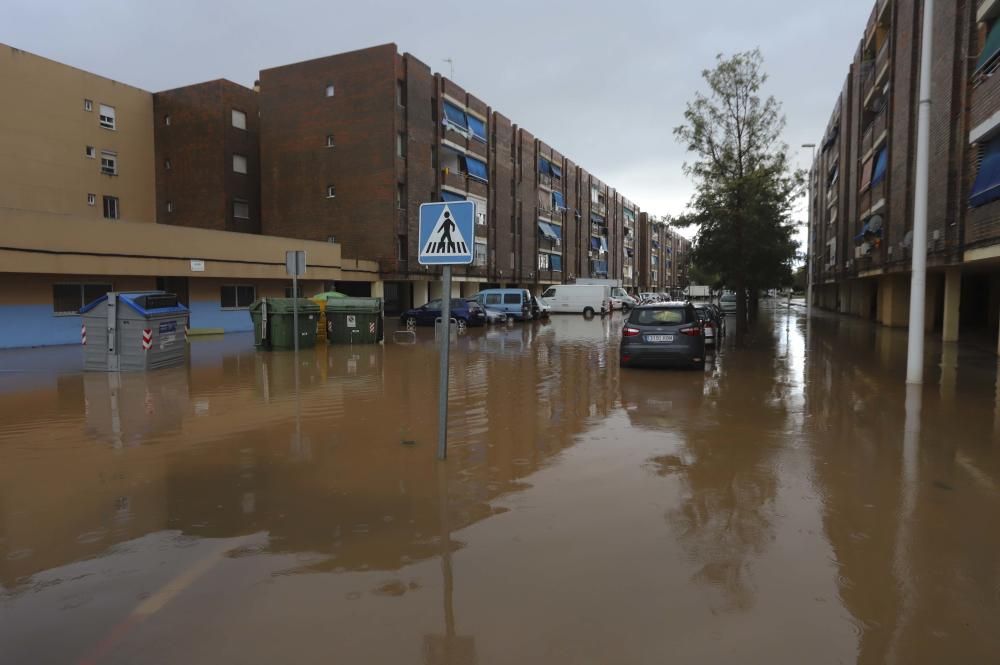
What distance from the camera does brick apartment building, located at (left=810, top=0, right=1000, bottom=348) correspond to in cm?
1571

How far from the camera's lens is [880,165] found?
2762 centimetres

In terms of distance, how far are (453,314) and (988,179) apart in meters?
20.3

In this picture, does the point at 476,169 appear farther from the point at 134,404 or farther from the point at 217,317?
the point at 134,404

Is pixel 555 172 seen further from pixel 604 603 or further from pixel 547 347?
pixel 604 603

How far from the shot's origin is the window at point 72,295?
20.5 meters

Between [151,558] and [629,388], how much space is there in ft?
29.2

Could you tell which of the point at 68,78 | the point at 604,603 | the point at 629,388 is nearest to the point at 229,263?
the point at 68,78

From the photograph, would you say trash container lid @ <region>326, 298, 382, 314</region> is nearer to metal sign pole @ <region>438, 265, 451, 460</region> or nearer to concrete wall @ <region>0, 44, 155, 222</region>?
metal sign pole @ <region>438, 265, 451, 460</region>

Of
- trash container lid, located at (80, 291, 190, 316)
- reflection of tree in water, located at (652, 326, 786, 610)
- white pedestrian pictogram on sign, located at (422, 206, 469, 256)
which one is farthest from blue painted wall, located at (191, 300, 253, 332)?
white pedestrian pictogram on sign, located at (422, 206, 469, 256)

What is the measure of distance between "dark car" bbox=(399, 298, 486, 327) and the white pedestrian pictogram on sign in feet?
75.9

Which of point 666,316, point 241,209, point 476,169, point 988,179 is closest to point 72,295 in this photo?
point 666,316

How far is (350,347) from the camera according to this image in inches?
774

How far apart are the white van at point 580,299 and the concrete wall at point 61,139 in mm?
26181

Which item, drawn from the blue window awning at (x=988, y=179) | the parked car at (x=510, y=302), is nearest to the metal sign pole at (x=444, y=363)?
the blue window awning at (x=988, y=179)
